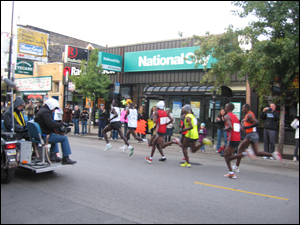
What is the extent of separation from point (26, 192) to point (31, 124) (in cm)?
162

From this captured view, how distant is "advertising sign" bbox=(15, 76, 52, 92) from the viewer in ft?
87.0

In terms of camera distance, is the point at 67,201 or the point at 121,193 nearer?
the point at 67,201

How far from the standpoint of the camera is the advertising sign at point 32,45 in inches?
991

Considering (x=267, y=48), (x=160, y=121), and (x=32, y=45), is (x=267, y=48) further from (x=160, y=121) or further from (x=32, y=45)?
(x=32, y=45)

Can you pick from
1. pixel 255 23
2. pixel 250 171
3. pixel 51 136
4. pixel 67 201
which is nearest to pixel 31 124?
pixel 51 136

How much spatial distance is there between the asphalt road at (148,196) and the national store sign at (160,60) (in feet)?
32.1

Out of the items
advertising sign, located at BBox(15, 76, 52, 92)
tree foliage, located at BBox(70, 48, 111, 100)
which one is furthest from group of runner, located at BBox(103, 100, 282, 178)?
advertising sign, located at BBox(15, 76, 52, 92)

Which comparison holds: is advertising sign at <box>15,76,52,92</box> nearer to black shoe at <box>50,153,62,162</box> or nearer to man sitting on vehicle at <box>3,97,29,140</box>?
man sitting on vehicle at <box>3,97,29,140</box>

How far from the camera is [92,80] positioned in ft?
58.3

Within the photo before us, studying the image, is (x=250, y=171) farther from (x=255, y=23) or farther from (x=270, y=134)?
(x=255, y=23)

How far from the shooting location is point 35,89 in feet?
90.9

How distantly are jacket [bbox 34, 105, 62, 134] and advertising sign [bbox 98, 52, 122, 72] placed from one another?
12473mm

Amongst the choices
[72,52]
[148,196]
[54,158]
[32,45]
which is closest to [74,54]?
[72,52]

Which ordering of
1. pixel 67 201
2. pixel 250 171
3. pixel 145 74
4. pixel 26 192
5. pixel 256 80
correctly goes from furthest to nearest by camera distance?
pixel 145 74
pixel 256 80
pixel 250 171
pixel 26 192
pixel 67 201
